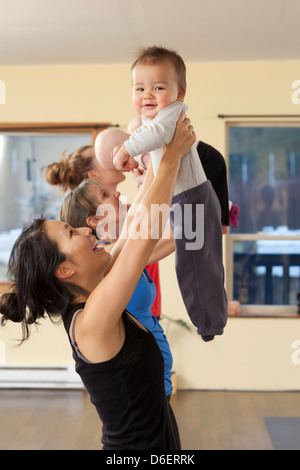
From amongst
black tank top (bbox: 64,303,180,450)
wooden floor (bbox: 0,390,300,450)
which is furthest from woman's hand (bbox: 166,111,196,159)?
wooden floor (bbox: 0,390,300,450)

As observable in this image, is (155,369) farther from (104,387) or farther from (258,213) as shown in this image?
(258,213)

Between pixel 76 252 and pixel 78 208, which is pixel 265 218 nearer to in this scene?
pixel 78 208

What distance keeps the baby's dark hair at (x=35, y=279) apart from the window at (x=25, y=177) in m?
3.71

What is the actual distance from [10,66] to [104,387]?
4.09 m

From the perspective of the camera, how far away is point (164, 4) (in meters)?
3.28

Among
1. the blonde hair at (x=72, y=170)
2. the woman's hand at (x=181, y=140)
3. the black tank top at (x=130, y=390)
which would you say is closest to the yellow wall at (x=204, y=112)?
the blonde hair at (x=72, y=170)

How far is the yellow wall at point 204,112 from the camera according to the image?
475cm

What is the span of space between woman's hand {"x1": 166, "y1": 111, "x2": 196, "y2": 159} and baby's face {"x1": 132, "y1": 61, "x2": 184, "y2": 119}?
0.34ft

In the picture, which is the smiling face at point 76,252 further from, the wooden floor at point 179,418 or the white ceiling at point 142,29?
the wooden floor at point 179,418

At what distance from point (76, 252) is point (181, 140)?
357mm

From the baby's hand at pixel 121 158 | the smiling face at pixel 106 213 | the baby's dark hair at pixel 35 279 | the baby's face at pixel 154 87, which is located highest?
the baby's face at pixel 154 87

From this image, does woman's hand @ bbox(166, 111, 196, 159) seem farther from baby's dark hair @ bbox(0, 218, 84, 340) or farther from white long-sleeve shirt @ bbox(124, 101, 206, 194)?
baby's dark hair @ bbox(0, 218, 84, 340)
